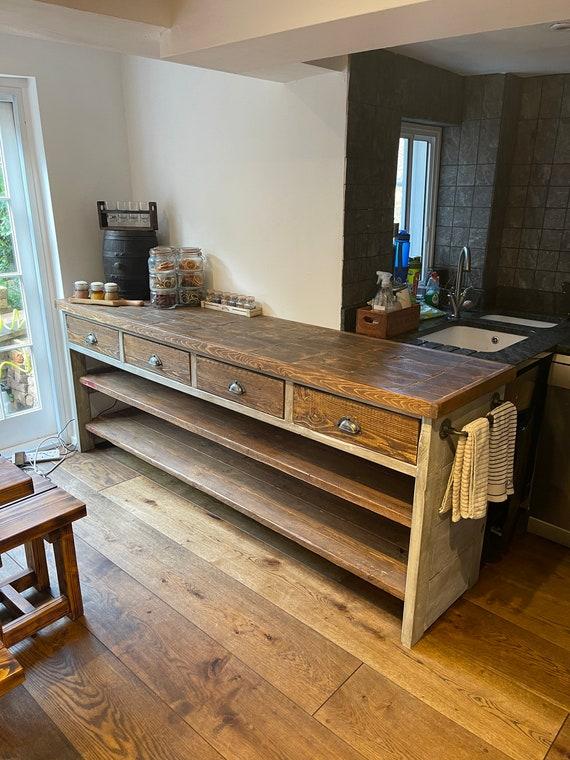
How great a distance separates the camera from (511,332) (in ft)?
7.97

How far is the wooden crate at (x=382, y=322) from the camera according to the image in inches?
89.0

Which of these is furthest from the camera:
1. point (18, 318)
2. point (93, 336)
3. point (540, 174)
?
point (18, 318)

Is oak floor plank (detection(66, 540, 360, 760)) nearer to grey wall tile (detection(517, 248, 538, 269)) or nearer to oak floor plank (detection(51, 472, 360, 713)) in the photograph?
oak floor plank (detection(51, 472, 360, 713))

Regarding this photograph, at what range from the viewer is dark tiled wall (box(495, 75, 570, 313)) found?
8.45 feet

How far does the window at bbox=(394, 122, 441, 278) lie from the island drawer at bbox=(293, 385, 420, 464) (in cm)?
129

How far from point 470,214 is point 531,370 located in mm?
1018

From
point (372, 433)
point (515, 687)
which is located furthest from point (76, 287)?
point (515, 687)

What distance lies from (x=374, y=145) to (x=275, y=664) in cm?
193

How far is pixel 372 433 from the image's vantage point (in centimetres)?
169

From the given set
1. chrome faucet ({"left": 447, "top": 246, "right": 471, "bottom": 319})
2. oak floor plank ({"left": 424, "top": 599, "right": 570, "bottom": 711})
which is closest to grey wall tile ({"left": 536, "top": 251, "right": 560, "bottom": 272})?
chrome faucet ({"left": 447, "top": 246, "right": 471, "bottom": 319})

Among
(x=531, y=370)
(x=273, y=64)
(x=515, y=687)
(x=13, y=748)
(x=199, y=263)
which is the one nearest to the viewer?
(x=13, y=748)

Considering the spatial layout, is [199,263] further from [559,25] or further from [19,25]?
[559,25]

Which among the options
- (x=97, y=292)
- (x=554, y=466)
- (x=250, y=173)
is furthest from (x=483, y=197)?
(x=97, y=292)

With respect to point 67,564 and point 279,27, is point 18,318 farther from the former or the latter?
point 279,27
